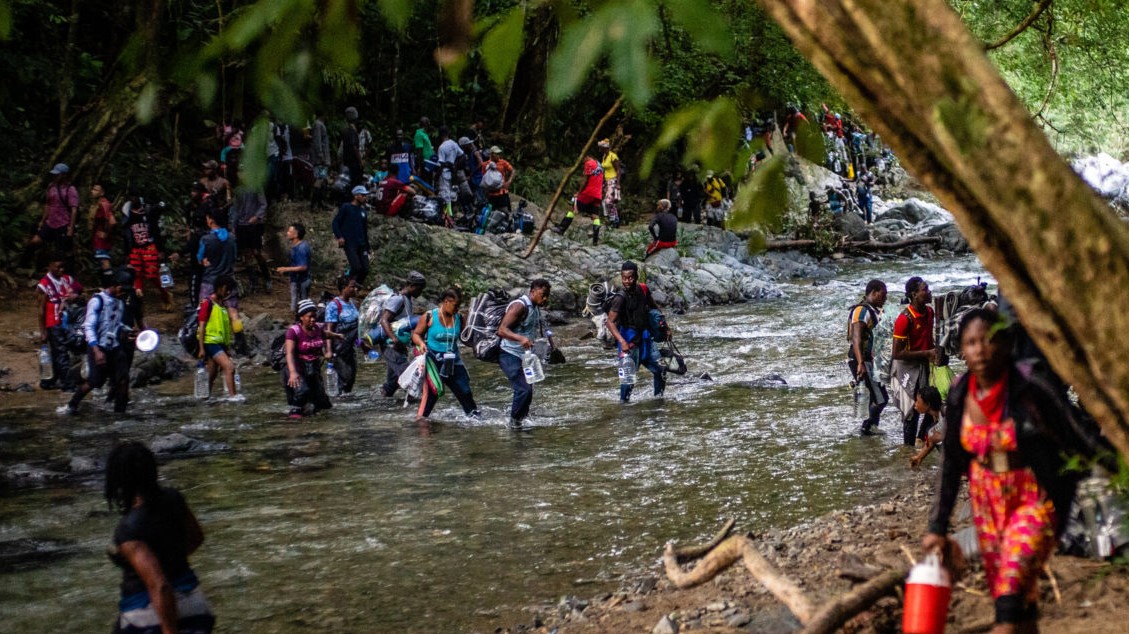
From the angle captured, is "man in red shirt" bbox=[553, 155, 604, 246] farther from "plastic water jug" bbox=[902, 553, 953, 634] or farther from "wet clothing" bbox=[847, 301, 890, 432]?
"plastic water jug" bbox=[902, 553, 953, 634]

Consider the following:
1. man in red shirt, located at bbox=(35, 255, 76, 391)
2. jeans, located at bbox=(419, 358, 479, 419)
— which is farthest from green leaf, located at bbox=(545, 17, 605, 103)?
man in red shirt, located at bbox=(35, 255, 76, 391)

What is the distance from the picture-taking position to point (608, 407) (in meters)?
14.9

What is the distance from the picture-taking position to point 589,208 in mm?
29016

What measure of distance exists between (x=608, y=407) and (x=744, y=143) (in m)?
11.8

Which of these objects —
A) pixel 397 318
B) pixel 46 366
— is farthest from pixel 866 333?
pixel 46 366

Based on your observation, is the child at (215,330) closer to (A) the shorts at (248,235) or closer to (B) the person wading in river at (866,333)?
(A) the shorts at (248,235)

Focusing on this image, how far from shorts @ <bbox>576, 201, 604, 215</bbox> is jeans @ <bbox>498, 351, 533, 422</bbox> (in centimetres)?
1506

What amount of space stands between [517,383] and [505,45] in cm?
1109

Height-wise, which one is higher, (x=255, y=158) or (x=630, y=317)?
(x=255, y=158)

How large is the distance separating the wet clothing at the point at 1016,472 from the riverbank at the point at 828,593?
0.83 meters

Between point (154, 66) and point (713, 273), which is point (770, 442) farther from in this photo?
point (713, 273)

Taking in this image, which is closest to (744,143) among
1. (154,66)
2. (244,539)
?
(154,66)

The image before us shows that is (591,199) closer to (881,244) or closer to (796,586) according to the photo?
(881,244)

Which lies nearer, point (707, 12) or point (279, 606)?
point (707, 12)
